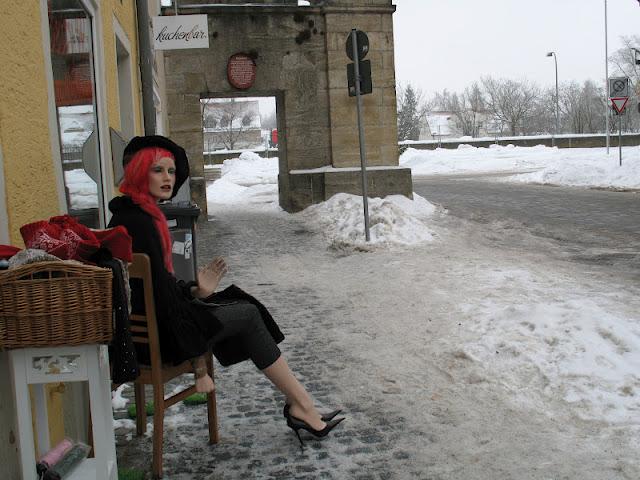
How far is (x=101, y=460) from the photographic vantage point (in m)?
2.60

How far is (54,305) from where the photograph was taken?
226cm

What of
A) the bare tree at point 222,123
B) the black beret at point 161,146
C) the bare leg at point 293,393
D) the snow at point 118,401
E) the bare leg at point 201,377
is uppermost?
the bare tree at point 222,123

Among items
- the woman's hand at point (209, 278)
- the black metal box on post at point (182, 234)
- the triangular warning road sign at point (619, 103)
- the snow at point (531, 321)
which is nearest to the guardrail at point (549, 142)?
the triangular warning road sign at point (619, 103)

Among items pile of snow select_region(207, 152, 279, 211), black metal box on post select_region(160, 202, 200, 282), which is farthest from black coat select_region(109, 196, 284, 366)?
pile of snow select_region(207, 152, 279, 211)

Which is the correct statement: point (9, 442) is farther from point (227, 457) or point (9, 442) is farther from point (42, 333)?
point (227, 457)

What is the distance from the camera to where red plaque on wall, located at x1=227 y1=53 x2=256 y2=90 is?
1427cm

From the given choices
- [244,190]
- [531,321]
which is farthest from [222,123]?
[531,321]

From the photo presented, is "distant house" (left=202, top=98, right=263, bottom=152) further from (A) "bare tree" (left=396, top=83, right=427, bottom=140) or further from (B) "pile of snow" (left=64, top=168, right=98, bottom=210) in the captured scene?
(B) "pile of snow" (left=64, top=168, right=98, bottom=210)

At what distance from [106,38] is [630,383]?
472 cm

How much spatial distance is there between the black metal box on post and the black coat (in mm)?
2446

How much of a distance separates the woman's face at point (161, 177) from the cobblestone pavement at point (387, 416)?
129 centimetres

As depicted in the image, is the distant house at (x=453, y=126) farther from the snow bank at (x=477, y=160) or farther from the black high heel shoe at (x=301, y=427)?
the black high heel shoe at (x=301, y=427)

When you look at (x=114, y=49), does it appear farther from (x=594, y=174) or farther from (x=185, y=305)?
(x=594, y=174)

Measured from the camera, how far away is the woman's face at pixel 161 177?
3.49m
